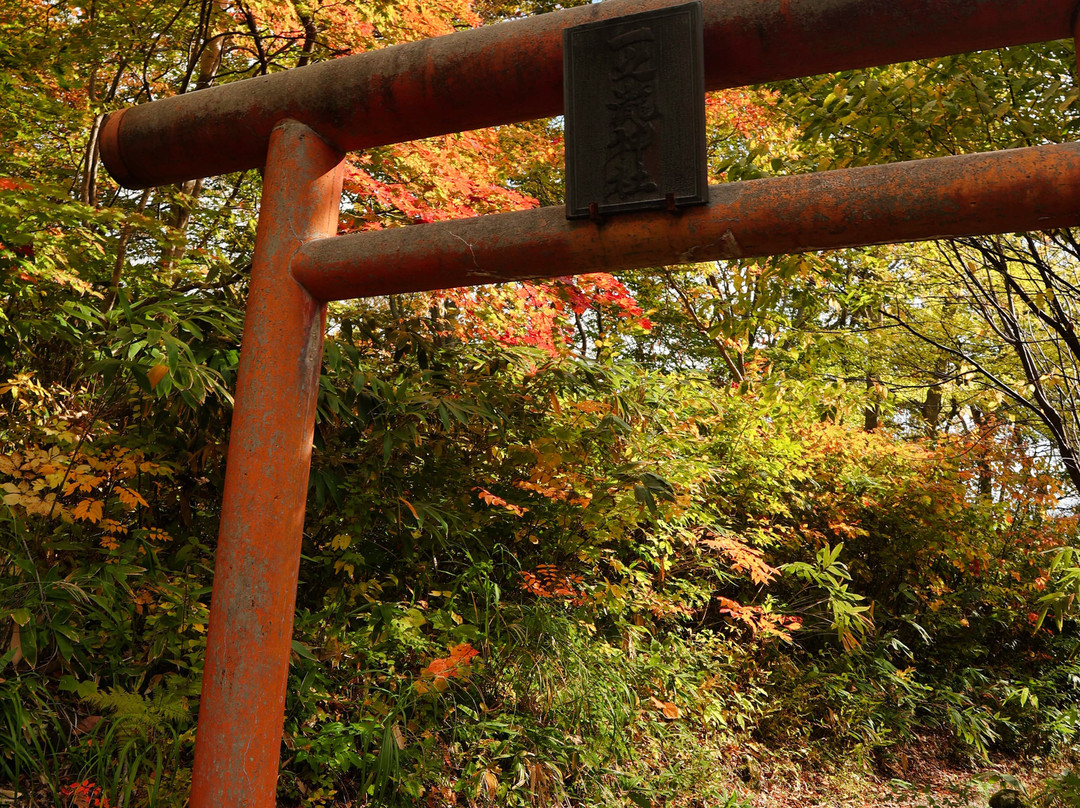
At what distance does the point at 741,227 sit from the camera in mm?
1913

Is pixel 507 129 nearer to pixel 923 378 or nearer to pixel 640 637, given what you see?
pixel 640 637

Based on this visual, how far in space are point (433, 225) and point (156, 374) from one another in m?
1.02

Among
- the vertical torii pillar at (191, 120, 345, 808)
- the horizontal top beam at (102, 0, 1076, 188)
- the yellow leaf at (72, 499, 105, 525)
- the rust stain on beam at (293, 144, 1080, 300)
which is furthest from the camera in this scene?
the yellow leaf at (72, 499, 105, 525)

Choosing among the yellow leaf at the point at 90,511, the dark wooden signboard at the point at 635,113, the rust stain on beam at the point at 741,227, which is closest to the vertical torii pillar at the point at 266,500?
the rust stain on beam at the point at 741,227

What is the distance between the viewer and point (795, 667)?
580 centimetres

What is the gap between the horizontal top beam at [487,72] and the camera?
1.92 meters

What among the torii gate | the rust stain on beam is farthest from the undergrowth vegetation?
the rust stain on beam

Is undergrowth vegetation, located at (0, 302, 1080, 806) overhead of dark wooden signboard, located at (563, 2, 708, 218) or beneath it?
beneath

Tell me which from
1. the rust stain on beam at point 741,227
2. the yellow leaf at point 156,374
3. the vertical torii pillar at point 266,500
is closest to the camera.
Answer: the rust stain on beam at point 741,227

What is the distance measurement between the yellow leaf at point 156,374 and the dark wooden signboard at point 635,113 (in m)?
1.41

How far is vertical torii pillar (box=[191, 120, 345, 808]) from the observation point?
2.07 metres

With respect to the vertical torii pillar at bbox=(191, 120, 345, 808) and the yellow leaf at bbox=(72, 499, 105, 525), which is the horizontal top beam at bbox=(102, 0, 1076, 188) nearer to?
the vertical torii pillar at bbox=(191, 120, 345, 808)

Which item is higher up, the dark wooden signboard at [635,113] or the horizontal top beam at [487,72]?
the horizontal top beam at [487,72]

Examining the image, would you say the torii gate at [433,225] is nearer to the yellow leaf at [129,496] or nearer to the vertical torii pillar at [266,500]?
the vertical torii pillar at [266,500]
